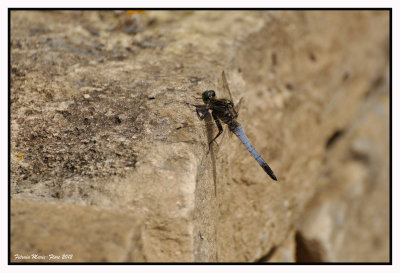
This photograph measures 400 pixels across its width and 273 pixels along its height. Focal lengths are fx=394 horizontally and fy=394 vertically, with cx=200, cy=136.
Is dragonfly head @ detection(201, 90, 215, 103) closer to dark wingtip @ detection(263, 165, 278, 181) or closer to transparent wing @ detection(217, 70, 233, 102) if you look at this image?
transparent wing @ detection(217, 70, 233, 102)

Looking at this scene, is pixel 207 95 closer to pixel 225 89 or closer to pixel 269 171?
pixel 225 89

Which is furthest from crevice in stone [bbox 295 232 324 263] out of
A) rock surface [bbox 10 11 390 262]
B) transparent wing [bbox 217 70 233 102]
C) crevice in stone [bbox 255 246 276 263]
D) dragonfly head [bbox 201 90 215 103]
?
dragonfly head [bbox 201 90 215 103]

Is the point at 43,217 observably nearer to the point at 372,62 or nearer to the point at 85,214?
the point at 85,214

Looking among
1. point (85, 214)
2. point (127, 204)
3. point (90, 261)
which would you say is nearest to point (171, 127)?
point (127, 204)

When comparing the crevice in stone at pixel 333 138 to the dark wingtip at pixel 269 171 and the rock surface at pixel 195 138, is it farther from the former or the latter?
the dark wingtip at pixel 269 171

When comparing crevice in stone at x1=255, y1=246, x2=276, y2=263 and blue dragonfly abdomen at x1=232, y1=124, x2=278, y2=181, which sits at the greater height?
blue dragonfly abdomen at x1=232, y1=124, x2=278, y2=181

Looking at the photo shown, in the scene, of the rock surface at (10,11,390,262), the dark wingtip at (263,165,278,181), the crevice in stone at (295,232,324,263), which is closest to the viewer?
the rock surface at (10,11,390,262)
